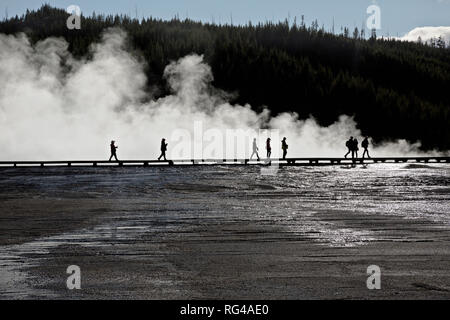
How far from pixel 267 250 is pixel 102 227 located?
3.85 metres

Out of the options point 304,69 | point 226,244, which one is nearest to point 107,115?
point 304,69

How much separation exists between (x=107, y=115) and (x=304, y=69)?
141 ft

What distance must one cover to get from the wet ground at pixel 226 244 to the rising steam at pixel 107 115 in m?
52.5

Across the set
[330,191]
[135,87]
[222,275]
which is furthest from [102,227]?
[135,87]

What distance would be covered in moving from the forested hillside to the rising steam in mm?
3449

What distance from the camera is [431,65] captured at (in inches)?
5659

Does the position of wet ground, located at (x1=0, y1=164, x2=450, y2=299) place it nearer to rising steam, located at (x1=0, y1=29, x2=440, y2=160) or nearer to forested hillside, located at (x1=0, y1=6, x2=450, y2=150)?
rising steam, located at (x1=0, y1=29, x2=440, y2=160)

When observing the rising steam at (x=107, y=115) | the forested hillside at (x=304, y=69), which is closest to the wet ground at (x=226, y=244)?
the rising steam at (x=107, y=115)

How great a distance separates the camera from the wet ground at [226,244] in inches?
296

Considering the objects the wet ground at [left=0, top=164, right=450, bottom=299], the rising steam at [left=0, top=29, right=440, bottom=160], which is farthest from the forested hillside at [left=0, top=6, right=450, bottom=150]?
the wet ground at [left=0, top=164, right=450, bottom=299]

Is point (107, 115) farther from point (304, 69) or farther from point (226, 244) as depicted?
point (226, 244)

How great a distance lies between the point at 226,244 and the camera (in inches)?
424

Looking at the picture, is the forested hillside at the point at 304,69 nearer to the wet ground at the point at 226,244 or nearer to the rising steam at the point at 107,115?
the rising steam at the point at 107,115
